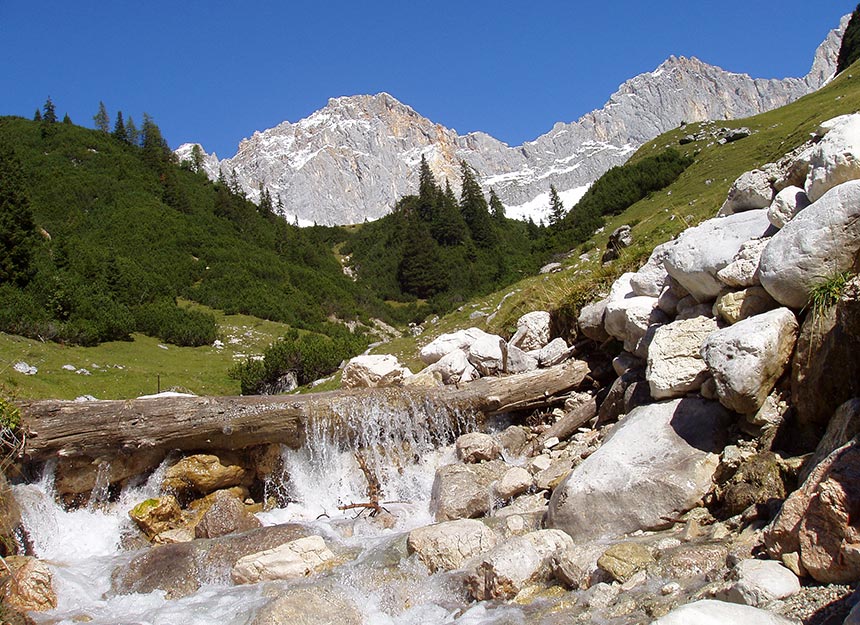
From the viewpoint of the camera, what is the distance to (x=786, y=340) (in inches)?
286

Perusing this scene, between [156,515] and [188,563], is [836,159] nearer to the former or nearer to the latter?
[188,563]

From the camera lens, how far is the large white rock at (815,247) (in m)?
6.83

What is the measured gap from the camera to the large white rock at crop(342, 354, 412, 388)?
14438 millimetres

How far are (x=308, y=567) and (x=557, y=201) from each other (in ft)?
291

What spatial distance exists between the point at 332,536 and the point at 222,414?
11.1 ft

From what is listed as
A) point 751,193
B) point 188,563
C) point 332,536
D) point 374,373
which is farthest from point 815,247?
point 374,373

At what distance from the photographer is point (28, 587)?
7613mm

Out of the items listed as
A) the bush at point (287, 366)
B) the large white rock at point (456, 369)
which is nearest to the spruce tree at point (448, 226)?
the bush at point (287, 366)

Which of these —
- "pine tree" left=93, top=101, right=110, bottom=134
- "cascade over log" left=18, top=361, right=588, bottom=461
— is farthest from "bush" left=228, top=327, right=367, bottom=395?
"pine tree" left=93, top=101, right=110, bottom=134

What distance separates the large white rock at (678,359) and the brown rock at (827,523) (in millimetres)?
3141

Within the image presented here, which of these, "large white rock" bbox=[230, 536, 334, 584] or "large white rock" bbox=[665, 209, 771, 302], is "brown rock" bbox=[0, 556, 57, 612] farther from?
"large white rock" bbox=[665, 209, 771, 302]

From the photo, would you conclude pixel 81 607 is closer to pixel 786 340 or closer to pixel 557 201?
pixel 786 340

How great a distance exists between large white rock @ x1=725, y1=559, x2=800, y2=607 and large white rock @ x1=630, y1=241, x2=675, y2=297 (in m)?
7.11

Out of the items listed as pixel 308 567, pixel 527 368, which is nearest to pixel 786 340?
pixel 308 567
